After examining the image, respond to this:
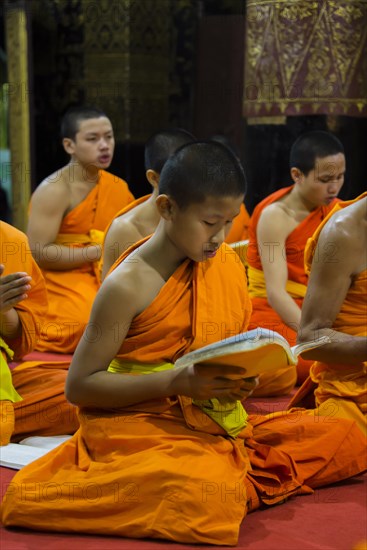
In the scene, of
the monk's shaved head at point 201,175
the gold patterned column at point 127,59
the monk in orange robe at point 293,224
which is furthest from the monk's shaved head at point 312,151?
the gold patterned column at point 127,59

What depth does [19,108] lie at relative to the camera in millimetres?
7773

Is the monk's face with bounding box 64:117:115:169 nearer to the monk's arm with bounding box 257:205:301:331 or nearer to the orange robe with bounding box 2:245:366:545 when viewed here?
the monk's arm with bounding box 257:205:301:331

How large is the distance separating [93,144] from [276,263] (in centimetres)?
164

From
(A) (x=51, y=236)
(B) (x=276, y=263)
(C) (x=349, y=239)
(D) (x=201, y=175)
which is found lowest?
(A) (x=51, y=236)

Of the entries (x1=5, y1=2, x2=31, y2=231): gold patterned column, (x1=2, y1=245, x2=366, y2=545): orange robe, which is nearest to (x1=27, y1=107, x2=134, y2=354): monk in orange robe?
(x1=5, y1=2, x2=31, y2=231): gold patterned column

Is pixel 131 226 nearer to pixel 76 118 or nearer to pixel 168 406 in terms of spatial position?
pixel 168 406

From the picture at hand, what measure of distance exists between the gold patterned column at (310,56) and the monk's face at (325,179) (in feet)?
4.99

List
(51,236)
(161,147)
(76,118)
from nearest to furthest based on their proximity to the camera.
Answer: (161,147) < (51,236) < (76,118)

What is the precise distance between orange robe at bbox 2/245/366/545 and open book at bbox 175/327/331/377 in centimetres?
30

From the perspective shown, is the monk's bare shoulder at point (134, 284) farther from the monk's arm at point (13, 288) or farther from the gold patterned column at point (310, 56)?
the gold patterned column at point (310, 56)

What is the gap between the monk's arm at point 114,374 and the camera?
9.03 ft

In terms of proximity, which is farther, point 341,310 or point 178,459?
point 341,310

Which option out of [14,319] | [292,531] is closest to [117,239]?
[14,319]

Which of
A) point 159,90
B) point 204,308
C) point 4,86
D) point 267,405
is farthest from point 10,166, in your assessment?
point 204,308
